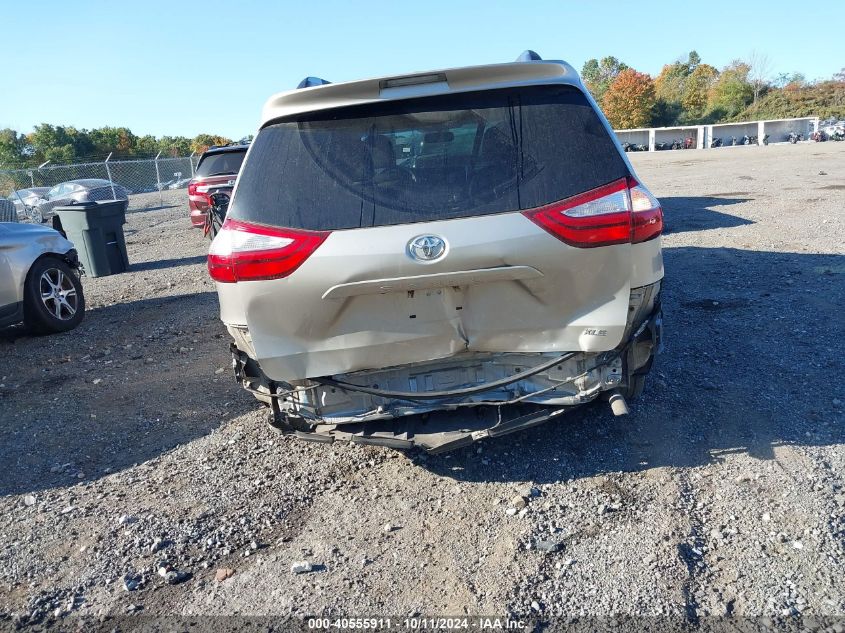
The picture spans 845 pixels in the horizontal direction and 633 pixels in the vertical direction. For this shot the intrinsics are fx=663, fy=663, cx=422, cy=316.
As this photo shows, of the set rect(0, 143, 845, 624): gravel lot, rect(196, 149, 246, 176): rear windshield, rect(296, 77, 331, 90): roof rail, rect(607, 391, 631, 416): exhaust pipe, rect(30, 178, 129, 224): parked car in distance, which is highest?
rect(296, 77, 331, 90): roof rail

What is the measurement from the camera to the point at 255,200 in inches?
126

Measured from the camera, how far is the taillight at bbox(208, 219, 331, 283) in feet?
9.95

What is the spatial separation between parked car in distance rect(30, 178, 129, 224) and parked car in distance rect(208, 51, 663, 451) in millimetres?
23772

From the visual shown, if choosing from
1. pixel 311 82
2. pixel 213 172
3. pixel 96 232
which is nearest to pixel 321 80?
pixel 311 82

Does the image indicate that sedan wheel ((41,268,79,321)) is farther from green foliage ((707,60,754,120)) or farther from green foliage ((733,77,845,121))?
green foliage ((707,60,754,120))

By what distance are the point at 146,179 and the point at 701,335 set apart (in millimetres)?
30053

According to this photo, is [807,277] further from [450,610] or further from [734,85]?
[734,85]

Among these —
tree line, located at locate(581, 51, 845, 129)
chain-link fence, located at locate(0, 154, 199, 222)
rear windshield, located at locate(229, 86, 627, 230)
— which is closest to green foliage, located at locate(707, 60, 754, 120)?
tree line, located at locate(581, 51, 845, 129)

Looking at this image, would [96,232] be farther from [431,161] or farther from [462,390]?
[462,390]

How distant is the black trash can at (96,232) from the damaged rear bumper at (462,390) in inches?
360

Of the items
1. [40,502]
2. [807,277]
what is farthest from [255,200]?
[807,277]

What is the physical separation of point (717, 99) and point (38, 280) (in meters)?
111

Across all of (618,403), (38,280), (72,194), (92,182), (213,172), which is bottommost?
(618,403)

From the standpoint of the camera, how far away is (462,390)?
128 inches
